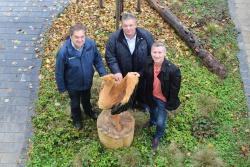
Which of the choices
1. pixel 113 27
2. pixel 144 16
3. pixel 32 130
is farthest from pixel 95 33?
pixel 32 130

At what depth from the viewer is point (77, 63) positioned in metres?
5.80

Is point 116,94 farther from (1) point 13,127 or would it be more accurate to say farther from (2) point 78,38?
(1) point 13,127

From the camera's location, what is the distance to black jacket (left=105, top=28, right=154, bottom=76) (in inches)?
232

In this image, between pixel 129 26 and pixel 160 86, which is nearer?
pixel 129 26

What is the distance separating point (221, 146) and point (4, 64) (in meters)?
4.20

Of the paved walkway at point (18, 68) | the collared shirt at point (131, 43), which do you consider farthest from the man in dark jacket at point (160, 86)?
the paved walkway at point (18, 68)

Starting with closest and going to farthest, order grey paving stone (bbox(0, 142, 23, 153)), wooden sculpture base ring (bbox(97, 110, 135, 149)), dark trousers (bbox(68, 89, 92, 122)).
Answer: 1. wooden sculpture base ring (bbox(97, 110, 135, 149))
2. dark trousers (bbox(68, 89, 92, 122))
3. grey paving stone (bbox(0, 142, 23, 153))

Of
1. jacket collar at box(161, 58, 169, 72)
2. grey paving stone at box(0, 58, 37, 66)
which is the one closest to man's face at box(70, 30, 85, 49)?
jacket collar at box(161, 58, 169, 72)

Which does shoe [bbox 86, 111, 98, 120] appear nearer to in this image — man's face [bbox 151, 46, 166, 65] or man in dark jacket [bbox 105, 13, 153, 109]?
man in dark jacket [bbox 105, 13, 153, 109]

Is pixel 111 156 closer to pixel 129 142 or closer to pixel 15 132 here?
pixel 129 142

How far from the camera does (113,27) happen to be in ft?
28.8

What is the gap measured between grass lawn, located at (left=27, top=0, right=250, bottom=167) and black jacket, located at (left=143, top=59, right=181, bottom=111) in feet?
2.64

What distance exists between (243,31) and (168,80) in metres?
3.83

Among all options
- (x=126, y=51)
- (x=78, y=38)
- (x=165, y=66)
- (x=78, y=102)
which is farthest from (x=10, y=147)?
(x=165, y=66)
